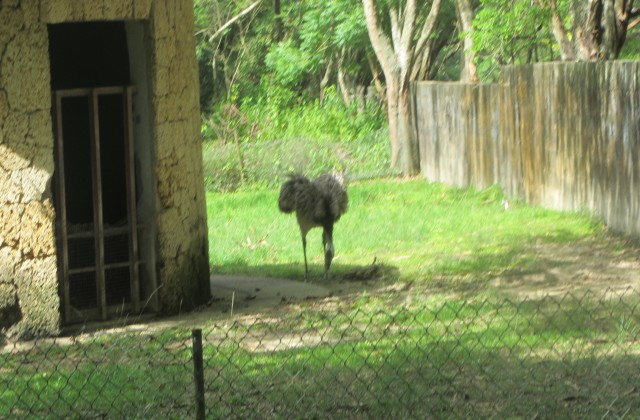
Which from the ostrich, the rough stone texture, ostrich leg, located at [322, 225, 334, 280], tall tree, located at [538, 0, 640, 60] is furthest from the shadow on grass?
tall tree, located at [538, 0, 640, 60]

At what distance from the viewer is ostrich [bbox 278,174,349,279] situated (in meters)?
13.7

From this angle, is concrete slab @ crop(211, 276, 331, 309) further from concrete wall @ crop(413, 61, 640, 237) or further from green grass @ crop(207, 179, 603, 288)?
concrete wall @ crop(413, 61, 640, 237)

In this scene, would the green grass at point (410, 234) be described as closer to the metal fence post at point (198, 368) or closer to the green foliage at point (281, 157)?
the green foliage at point (281, 157)

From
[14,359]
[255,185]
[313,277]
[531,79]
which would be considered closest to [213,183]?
[255,185]

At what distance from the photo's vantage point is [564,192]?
53.5ft

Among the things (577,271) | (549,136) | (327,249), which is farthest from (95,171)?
(549,136)

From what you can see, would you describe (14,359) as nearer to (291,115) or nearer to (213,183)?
(213,183)

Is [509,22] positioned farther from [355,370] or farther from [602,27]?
[355,370]

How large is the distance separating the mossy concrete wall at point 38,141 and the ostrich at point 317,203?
275cm

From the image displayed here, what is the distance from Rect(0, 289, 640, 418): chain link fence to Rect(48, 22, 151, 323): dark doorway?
2.84ft

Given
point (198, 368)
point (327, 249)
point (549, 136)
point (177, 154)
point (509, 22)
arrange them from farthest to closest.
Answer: point (509, 22) < point (549, 136) < point (327, 249) < point (177, 154) < point (198, 368)

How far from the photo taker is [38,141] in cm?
1020

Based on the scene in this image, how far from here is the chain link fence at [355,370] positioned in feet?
23.8

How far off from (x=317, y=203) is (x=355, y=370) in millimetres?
5398
